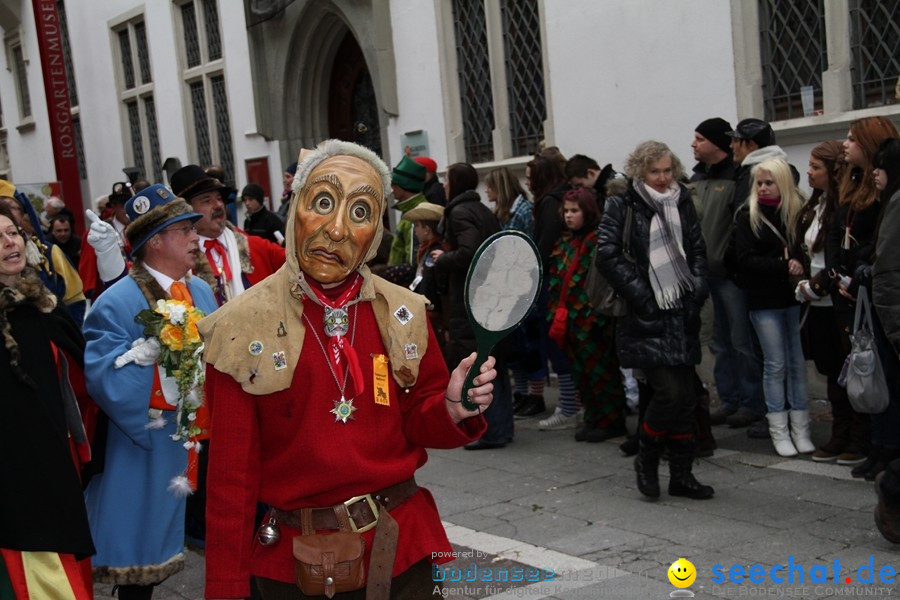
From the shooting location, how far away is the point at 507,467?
7.48 meters

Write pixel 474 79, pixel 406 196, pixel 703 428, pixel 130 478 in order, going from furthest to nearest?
pixel 474 79
pixel 406 196
pixel 703 428
pixel 130 478

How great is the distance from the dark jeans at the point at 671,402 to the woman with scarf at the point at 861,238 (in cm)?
101

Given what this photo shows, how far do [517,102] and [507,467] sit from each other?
17.1ft

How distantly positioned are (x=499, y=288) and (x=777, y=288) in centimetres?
464

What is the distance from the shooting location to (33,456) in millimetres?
3928

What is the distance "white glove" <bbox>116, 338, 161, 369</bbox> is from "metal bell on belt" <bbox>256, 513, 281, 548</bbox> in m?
1.46

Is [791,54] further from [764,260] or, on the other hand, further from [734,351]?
[764,260]

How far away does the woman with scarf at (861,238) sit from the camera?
5992 mm

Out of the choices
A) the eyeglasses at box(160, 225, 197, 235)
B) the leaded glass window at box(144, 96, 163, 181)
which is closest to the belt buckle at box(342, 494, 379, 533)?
the eyeglasses at box(160, 225, 197, 235)

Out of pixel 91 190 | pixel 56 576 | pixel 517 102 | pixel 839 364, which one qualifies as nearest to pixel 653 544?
pixel 839 364

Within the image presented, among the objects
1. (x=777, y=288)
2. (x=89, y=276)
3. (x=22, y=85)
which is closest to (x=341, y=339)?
(x=777, y=288)

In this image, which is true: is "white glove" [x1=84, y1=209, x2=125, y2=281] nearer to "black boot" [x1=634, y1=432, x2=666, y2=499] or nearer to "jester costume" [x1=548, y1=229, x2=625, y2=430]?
"black boot" [x1=634, y1=432, x2=666, y2=499]

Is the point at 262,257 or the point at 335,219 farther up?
the point at 335,219

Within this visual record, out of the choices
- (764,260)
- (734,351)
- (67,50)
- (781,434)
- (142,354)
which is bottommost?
(781,434)
